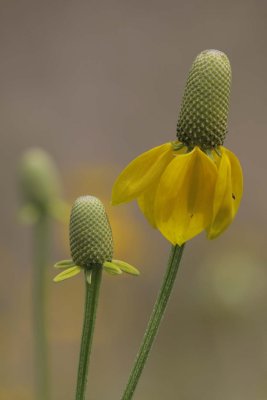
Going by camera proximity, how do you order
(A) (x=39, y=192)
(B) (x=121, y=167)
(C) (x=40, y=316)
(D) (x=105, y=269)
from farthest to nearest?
1. (B) (x=121, y=167)
2. (A) (x=39, y=192)
3. (C) (x=40, y=316)
4. (D) (x=105, y=269)

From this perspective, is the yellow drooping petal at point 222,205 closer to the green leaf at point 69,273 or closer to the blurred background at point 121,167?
the green leaf at point 69,273

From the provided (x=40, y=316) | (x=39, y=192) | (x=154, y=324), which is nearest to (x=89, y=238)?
(x=154, y=324)

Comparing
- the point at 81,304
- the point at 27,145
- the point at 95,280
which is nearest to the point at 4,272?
the point at 81,304

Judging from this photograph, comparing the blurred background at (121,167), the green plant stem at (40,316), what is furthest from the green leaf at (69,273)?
the blurred background at (121,167)

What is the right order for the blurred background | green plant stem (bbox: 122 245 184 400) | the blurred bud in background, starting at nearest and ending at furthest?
green plant stem (bbox: 122 245 184 400), the blurred bud in background, the blurred background

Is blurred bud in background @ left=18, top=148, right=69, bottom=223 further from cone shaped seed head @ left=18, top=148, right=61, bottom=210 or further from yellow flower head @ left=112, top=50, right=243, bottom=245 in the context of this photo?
yellow flower head @ left=112, top=50, right=243, bottom=245

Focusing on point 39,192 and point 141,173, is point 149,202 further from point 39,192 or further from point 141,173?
point 39,192

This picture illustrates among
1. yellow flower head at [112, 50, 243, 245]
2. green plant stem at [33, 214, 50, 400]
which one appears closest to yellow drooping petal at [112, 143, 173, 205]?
yellow flower head at [112, 50, 243, 245]
